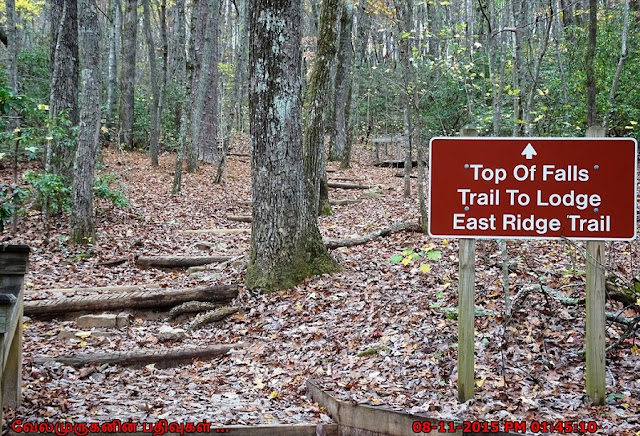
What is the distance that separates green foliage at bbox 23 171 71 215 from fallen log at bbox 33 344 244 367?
510 cm

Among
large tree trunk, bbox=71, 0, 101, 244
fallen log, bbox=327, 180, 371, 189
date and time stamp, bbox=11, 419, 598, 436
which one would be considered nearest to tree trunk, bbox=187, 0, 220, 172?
fallen log, bbox=327, 180, 371, 189

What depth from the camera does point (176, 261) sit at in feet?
32.4

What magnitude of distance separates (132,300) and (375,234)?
4743mm

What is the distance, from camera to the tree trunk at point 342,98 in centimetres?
2120

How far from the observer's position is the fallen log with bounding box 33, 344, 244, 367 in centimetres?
562

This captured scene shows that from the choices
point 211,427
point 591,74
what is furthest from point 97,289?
point 591,74

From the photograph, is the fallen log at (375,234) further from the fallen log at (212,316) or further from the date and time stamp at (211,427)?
the date and time stamp at (211,427)

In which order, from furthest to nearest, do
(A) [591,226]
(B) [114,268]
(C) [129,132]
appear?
(C) [129,132] < (B) [114,268] < (A) [591,226]

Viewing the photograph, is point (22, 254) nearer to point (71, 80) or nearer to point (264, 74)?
point (264, 74)

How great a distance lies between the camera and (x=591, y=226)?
396 centimetres

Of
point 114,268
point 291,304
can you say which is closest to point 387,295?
point 291,304

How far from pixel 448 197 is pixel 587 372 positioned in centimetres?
165

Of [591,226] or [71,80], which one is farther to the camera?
[71,80]

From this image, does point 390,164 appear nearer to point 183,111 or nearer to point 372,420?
point 183,111
